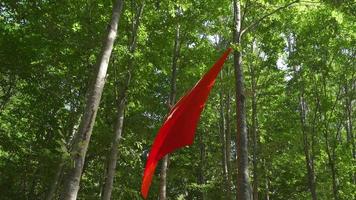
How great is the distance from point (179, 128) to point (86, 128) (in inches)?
81.9

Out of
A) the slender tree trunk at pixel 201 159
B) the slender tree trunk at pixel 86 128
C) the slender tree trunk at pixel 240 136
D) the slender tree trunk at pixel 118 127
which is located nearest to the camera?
the slender tree trunk at pixel 86 128

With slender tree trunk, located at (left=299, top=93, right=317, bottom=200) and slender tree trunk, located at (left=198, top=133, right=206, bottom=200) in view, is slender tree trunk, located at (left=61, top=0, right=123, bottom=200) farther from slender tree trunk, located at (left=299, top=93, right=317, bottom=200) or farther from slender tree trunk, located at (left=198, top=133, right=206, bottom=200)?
slender tree trunk, located at (left=198, top=133, right=206, bottom=200)

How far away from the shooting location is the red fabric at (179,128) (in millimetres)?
6738

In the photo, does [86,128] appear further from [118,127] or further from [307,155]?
[307,155]

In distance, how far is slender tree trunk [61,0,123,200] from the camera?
7.54 m

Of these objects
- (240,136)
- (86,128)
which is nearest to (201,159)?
(240,136)

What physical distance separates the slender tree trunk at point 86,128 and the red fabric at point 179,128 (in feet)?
5.08

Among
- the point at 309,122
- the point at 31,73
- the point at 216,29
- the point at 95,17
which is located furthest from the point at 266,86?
the point at 31,73

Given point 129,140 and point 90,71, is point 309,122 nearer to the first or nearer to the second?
point 129,140

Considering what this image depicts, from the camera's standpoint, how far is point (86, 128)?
797cm

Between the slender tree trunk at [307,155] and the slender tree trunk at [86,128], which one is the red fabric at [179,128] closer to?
the slender tree trunk at [86,128]

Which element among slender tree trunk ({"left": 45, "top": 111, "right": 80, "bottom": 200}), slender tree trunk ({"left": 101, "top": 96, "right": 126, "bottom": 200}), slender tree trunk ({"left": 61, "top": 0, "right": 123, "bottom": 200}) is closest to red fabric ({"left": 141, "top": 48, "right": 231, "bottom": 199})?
slender tree trunk ({"left": 61, "top": 0, "right": 123, "bottom": 200})

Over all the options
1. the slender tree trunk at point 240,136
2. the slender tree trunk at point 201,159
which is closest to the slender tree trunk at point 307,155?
the slender tree trunk at point 201,159

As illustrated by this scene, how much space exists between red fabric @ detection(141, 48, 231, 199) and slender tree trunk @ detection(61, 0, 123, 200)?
60.9 inches
